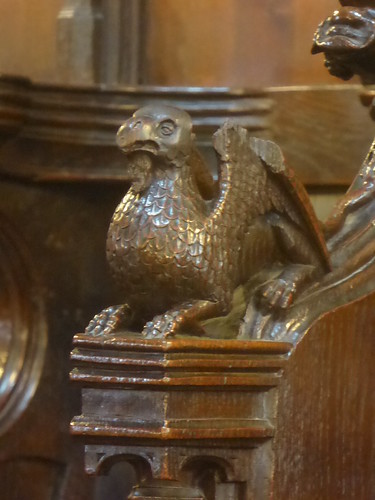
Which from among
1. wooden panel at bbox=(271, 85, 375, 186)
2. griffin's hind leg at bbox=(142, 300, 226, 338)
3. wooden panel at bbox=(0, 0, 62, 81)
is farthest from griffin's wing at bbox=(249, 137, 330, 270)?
wooden panel at bbox=(0, 0, 62, 81)

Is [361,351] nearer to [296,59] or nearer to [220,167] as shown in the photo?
[220,167]

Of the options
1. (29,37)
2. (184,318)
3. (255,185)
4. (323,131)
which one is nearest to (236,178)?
(255,185)

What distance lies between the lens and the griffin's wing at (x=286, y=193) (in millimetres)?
1304

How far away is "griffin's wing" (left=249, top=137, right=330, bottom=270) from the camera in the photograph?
1304 mm

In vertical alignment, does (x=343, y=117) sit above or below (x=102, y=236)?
above

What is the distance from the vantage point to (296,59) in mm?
2150

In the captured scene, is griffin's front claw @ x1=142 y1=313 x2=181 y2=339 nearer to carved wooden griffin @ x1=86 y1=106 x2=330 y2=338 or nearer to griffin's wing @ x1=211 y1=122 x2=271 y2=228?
carved wooden griffin @ x1=86 y1=106 x2=330 y2=338

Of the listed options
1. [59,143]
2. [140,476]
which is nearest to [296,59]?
[59,143]

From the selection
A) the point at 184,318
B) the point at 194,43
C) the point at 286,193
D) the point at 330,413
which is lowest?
the point at 330,413

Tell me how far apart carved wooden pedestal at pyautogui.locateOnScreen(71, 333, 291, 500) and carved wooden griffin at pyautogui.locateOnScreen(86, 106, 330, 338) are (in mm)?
46

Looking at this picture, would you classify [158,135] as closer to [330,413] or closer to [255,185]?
[255,185]

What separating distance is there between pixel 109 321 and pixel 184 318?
0.09m

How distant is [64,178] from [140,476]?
3.16 ft

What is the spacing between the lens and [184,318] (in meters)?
1.18
